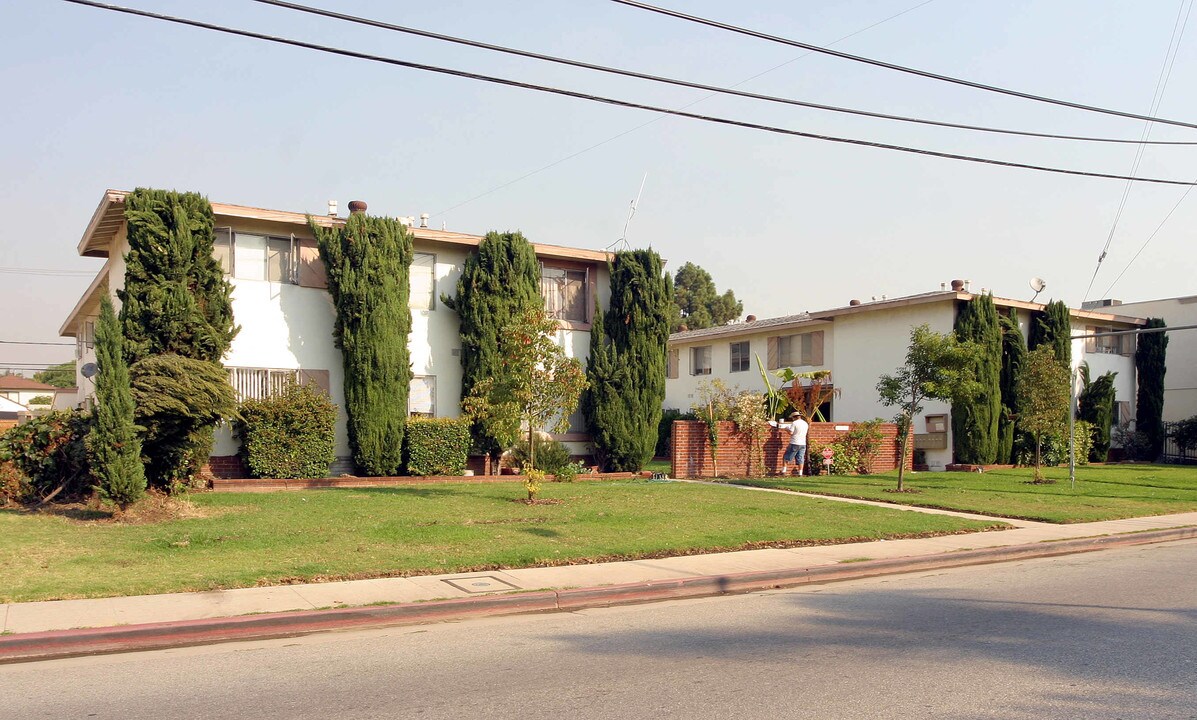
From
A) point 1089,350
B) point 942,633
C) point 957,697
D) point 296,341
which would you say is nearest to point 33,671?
point 957,697

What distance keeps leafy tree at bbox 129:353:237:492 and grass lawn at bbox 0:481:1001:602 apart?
911 mm

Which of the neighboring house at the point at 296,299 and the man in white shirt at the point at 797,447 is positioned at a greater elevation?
the neighboring house at the point at 296,299

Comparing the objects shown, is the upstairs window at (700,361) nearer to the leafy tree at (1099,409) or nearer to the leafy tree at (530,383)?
the leafy tree at (1099,409)

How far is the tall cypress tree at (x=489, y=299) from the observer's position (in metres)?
22.1

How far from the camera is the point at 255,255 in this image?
20.7 m

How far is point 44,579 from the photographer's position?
1003 cm

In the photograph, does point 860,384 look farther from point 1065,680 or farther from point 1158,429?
point 1065,680

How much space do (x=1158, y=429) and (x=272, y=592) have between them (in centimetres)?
3646

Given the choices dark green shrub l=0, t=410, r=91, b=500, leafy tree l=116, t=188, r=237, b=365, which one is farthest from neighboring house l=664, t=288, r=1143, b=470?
dark green shrub l=0, t=410, r=91, b=500

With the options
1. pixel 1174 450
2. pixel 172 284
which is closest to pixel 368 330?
pixel 172 284

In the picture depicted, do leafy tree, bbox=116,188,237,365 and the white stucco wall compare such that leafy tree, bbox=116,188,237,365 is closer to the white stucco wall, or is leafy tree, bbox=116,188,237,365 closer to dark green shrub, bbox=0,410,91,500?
dark green shrub, bbox=0,410,91,500

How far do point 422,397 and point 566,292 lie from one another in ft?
15.6

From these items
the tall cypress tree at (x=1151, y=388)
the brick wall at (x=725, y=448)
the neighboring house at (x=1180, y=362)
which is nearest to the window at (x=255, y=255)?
the brick wall at (x=725, y=448)

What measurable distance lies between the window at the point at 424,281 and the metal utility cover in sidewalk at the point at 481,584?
12.5 metres
